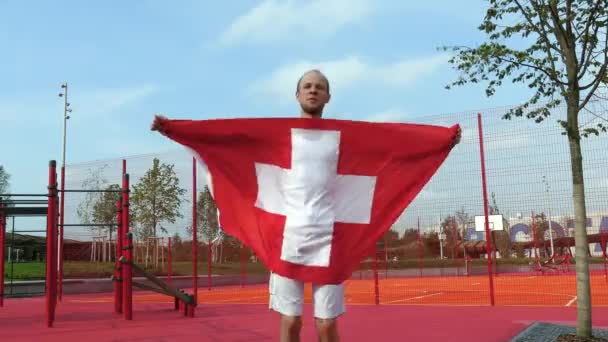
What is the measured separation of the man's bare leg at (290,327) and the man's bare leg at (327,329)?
0.10 meters

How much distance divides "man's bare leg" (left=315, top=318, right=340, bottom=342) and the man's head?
3.40 ft

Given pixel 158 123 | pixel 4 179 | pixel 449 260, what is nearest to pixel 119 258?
pixel 158 123

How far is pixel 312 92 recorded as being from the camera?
2756 millimetres

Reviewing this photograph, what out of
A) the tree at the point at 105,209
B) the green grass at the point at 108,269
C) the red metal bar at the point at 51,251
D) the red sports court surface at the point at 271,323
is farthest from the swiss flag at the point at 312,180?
the green grass at the point at 108,269

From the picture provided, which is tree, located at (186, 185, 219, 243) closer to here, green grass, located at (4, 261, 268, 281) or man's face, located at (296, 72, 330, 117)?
green grass, located at (4, 261, 268, 281)

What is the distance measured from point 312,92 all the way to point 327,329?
1.16 metres

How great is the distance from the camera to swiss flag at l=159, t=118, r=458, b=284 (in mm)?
2688

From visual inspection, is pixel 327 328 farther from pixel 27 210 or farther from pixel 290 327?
pixel 27 210

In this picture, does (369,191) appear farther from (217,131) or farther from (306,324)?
(306,324)

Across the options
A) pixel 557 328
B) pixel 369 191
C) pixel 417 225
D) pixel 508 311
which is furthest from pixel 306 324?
pixel 417 225

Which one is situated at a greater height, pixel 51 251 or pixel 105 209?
pixel 105 209

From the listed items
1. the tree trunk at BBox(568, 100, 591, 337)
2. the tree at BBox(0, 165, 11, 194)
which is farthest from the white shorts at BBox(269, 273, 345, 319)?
the tree at BBox(0, 165, 11, 194)

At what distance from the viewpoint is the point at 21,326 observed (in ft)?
23.2

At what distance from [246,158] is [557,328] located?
442cm
